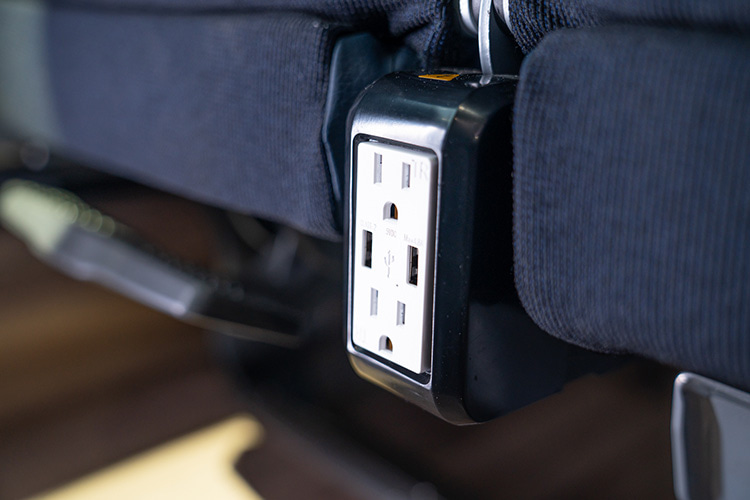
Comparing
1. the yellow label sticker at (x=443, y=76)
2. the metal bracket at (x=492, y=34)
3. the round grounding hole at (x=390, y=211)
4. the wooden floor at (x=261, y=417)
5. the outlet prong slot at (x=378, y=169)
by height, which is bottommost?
the wooden floor at (x=261, y=417)

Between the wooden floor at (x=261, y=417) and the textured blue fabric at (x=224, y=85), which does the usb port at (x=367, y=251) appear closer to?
the textured blue fabric at (x=224, y=85)

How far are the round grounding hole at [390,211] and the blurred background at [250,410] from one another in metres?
0.56

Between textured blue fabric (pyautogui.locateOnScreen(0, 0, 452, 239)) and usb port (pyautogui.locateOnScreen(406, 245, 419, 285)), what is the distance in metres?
0.08

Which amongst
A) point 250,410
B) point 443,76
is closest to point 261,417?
point 250,410

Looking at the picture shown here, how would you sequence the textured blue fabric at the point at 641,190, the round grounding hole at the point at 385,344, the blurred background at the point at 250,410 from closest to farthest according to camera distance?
the textured blue fabric at the point at 641,190
the round grounding hole at the point at 385,344
the blurred background at the point at 250,410

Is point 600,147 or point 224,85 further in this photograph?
point 224,85

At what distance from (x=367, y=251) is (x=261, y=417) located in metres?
0.71

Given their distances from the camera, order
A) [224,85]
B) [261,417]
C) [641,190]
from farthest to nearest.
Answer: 1. [261,417]
2. [224,85]
3. [641,190]

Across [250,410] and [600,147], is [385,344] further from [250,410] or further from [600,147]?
[250,410]

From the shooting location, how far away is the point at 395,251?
274 mm

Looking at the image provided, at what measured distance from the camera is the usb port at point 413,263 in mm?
269

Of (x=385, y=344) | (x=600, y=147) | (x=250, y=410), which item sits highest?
(x=600, y=147)

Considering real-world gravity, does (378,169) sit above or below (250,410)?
above

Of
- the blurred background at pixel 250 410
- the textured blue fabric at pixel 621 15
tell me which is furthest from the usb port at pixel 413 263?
the blurred background at pixel 250 410
